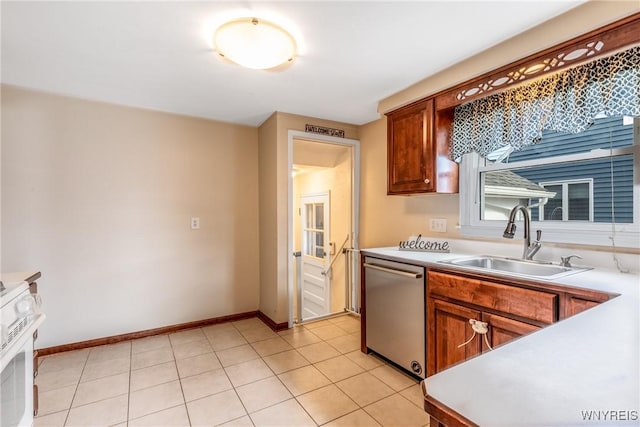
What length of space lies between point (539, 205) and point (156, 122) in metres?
3.44

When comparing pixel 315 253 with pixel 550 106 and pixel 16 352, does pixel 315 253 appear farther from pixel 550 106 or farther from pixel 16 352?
pixel 16 352

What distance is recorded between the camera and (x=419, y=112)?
2436mm

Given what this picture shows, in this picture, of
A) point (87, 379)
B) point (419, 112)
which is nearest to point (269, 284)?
point (87, 379)

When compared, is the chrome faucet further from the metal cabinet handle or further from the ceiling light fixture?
the ceiling light fixture

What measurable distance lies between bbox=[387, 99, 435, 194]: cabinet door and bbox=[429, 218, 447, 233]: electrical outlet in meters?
0.40

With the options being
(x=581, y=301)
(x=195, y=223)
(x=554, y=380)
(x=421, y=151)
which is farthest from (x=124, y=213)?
(x=581, y=301)

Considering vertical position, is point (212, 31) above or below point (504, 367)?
above

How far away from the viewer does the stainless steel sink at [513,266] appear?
1735 millimetres

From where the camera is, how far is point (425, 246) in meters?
2.58

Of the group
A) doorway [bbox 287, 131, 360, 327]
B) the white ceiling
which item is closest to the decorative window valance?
the white ceiling

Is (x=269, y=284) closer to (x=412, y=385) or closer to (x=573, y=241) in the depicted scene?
(x=412, y=385)

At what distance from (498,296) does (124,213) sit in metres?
3.16

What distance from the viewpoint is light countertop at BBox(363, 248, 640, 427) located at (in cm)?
45

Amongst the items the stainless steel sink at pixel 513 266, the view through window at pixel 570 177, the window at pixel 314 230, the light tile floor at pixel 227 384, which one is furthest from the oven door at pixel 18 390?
the window at pixel 314 230
